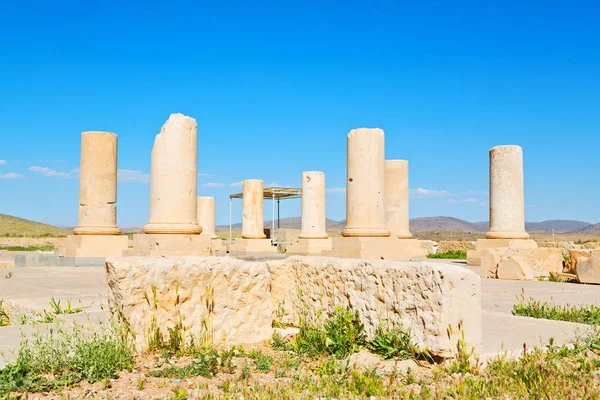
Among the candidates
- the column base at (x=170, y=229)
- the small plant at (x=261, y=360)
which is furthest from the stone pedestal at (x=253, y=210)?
the small plant at (x=261, y=360)

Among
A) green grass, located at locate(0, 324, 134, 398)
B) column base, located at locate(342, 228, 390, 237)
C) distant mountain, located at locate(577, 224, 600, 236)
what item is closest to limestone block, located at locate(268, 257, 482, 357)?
green grass, located at locate(0, 324, 134, 398)

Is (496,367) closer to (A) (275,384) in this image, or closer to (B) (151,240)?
(A) (275,384)

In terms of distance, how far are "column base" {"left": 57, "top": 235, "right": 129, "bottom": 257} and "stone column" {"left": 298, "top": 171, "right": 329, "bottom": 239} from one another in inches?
376

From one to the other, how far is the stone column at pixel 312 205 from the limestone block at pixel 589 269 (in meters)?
12.3

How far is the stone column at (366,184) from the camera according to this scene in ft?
51.8

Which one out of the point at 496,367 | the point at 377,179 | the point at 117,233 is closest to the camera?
the point at 496,367

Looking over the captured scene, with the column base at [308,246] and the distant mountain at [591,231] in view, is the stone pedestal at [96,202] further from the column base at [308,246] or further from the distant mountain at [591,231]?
the distant mountain at [591,231]

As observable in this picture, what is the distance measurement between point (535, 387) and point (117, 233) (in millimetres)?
15021

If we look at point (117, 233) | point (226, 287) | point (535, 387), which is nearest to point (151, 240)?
point (117, 233)

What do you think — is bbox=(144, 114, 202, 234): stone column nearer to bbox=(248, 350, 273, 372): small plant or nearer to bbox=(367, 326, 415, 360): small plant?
bbox=(248, 350, 273, 372): small plant

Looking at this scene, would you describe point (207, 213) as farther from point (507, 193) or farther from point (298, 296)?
point (298, 296)

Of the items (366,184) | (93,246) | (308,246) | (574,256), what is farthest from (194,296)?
(308,246)

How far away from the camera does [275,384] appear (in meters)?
4.35

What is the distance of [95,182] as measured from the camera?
17.0 metres
